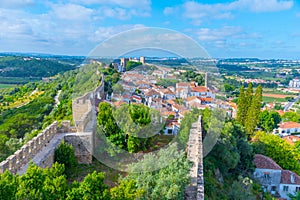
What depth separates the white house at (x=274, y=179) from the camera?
13123 mm

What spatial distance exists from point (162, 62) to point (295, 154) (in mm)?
13923

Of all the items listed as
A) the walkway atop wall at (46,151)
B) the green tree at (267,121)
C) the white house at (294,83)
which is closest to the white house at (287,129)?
the green tree at (267,121)

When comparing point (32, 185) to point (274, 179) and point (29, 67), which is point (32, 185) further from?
point (29, 67)

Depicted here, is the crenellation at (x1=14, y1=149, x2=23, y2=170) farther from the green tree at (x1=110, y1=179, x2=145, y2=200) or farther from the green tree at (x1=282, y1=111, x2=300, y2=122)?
the green tree at (x1=282, y1=111, x2=300, y2=122)

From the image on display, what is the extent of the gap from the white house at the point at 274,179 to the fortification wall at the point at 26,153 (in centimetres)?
1074

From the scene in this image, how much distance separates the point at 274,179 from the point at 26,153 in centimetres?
1247

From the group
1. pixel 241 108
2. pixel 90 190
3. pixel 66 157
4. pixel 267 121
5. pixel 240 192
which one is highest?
pixel 90 190

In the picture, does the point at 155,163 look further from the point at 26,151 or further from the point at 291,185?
the point at 291,185

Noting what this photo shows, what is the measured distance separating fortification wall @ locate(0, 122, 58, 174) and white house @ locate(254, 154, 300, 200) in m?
10.7

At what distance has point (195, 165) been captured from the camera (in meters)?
5.58

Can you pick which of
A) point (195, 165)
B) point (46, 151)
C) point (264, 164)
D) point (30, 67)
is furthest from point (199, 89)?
point (30, 67)

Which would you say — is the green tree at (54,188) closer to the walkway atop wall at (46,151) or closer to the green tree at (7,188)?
the green tree at (7,188)

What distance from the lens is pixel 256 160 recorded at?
13.6m

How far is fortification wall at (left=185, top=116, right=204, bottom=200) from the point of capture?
4598 millimetres
